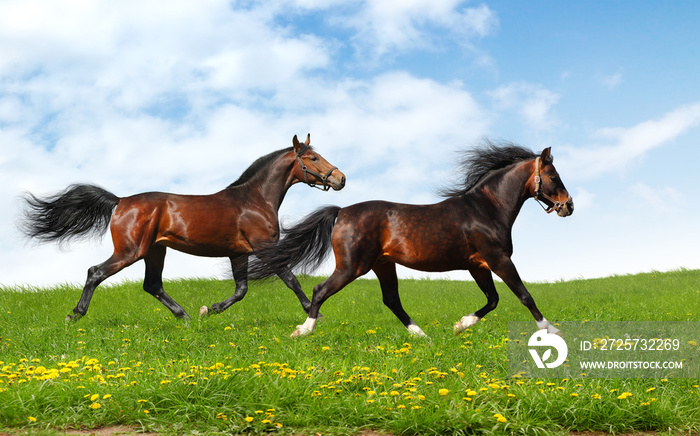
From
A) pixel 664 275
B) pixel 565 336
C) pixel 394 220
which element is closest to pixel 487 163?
pixel 394 220

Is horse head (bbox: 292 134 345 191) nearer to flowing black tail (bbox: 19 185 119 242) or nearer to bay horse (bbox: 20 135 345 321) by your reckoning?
bay horse (bbox: 20 135 345 321)

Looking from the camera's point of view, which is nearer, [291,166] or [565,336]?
[565,336]

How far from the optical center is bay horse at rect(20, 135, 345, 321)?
996cm

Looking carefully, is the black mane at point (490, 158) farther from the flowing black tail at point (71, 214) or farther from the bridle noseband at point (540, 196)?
the flowing black tail at point (71, 214)

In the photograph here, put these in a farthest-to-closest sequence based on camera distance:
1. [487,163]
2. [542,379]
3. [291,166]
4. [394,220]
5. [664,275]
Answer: [664,275]
[291,166]
[487,163]
[394,220]
[542,379]

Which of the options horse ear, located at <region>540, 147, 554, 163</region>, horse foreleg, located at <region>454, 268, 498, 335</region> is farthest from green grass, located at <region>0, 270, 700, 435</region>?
horse ear, located at <region>540, 147, 554, 163</region>

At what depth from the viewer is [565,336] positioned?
788cm

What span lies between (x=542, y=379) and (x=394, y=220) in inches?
126

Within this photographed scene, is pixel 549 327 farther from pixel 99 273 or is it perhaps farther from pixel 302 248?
pixel 99 273

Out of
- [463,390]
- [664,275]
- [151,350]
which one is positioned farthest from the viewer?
[664,275]

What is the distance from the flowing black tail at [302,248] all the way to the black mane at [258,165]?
207 centimetres

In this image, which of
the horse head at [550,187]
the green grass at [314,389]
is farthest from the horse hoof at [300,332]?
the horse head at [550,187]

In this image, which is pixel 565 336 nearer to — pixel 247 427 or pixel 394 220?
pixel 394 220

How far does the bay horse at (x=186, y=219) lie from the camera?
996cm
